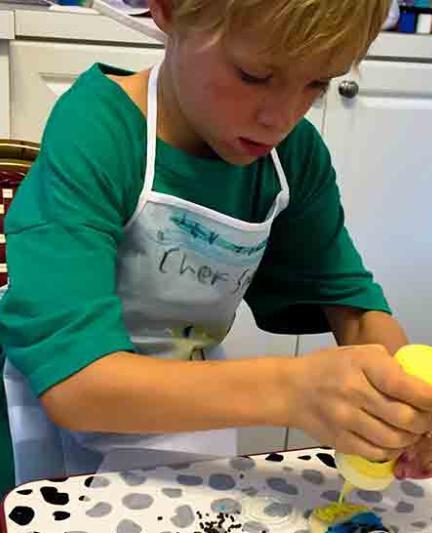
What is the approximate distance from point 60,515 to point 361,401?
201mm

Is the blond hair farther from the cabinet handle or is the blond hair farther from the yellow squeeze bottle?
the cabinet handle

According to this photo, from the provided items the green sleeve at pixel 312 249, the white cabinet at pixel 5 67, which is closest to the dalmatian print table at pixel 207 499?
the green sleeve at pixel 312 249

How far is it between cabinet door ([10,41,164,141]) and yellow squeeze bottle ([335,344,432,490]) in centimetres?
84

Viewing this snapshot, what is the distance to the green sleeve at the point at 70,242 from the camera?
571mm

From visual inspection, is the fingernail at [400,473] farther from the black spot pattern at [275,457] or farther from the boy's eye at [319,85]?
the boy's eye at [319,85]

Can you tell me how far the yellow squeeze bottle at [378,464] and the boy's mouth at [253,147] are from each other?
0.20m

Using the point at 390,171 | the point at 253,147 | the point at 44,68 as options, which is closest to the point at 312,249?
the point at 253,147

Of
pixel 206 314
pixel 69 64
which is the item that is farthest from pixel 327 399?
pixel 69 64

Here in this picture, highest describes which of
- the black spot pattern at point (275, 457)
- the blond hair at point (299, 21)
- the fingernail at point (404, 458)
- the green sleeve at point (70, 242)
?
the blond hair at point (299, 21)

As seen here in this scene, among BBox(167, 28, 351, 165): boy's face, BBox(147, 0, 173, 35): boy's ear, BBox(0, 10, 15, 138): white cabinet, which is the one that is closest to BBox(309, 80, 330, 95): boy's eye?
BBox(167, 28, 351, 165): boy's face

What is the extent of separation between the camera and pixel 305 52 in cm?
58

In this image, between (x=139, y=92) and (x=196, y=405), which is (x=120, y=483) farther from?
(x=139, y=92)

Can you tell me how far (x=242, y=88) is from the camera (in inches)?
24.4

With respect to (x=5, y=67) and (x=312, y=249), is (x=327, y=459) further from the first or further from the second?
(x=5, y=67)
